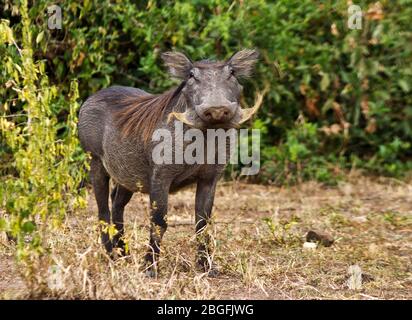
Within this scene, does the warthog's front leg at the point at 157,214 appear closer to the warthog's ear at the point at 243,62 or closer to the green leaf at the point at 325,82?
the warthog's ear at the point at 243,62

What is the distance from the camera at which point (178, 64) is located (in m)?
5.80

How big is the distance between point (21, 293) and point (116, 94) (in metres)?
2.39

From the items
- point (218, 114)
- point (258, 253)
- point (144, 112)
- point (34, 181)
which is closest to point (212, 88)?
point (218, 114)

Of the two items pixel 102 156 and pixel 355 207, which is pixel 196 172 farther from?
pixel 355 207

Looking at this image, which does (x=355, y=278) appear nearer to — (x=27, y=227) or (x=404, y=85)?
(x=27, y=227)

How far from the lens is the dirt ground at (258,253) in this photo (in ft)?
15.3

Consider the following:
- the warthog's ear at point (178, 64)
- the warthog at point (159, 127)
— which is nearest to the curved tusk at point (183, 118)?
the warthog at point (159, 127)

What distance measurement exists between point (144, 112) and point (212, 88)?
0.82 metres

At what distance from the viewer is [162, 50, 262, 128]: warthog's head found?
5.32m

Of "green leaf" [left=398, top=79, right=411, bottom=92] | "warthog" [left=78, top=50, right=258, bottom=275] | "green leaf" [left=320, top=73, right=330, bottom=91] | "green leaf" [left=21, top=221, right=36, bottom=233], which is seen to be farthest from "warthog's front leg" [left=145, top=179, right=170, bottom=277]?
"green leaf" [left=398, top=79, right=411, bottom=92]

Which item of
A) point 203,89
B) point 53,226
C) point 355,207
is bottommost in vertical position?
point 355,207

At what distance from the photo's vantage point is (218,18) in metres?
9.02

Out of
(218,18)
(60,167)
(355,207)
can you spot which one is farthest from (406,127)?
(60,167)

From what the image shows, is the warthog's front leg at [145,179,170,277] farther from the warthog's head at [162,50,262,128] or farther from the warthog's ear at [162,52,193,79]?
the warthog's ear at [162,52,193,79]
